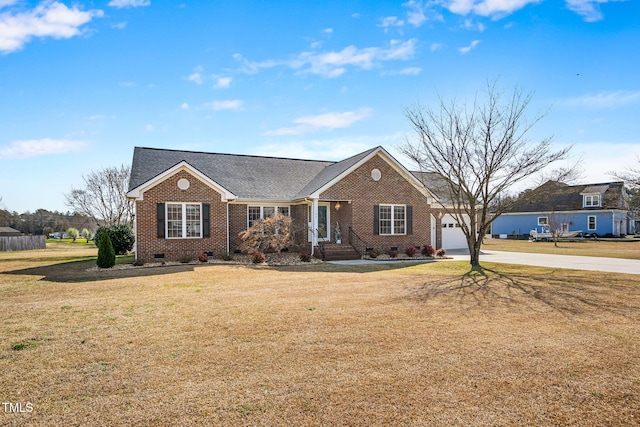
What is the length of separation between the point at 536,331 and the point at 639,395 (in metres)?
2.31

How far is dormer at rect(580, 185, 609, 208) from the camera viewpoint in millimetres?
41000

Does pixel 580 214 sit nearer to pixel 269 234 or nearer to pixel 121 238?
pixel 269 234

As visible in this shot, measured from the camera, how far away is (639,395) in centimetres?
412

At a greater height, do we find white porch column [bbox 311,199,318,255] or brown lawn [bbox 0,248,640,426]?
white porch column [bbox 311,199,318,255]

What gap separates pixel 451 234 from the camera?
2611 cm

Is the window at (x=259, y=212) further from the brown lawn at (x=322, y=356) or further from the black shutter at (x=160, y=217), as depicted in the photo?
the brown lawn at (x=322, y=356)

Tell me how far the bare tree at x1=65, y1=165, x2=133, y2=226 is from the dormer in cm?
4687

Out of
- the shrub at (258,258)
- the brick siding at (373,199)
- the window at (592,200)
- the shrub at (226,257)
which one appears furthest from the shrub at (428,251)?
the window at (592,200)

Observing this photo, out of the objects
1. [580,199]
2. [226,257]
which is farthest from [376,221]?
[580,199]

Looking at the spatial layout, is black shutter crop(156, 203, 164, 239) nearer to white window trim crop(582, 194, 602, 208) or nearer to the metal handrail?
the metal handrail

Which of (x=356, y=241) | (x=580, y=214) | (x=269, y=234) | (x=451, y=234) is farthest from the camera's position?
(x=580, y=214)

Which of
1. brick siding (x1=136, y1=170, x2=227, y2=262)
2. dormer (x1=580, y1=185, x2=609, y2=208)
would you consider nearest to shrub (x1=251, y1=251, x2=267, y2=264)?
brick siding (x1=136, y1=170, x2=227, y2=262)

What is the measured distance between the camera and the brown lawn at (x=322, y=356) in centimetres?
375

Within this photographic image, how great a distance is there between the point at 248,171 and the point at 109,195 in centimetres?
1836
